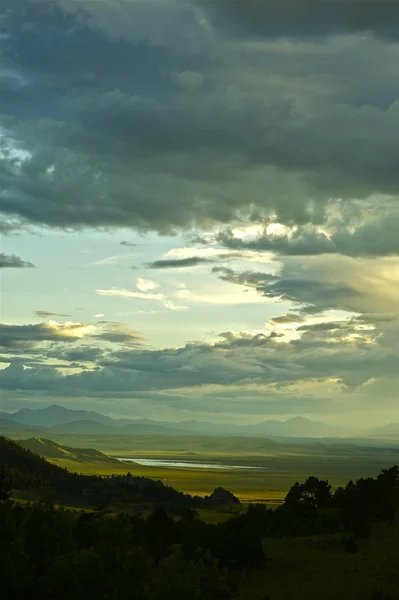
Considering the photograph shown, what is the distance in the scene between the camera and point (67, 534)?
56.7 metres

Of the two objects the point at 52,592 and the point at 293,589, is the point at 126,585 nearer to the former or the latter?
the point at 52,592

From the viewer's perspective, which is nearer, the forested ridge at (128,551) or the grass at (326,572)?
the forested ridge at (128,551)

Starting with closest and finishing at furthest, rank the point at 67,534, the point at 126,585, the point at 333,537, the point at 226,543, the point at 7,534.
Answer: the point at 126,585 < the point at 7,534 < the point at 67,534 < the point at 226,543 < the point at 333,537

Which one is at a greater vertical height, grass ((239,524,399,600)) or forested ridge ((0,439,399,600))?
forested ridge ((0,439,399,600))

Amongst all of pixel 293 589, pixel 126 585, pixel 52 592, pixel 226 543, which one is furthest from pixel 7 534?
pixel 226 543

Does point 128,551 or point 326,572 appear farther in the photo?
point 326,572

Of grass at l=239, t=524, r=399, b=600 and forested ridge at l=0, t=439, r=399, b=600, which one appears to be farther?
grass at l=239, t=524, r=399, b=600

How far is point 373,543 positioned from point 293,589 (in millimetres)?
22714

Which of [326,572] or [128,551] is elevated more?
Result: [128,551]

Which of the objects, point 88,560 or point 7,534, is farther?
point 7,534

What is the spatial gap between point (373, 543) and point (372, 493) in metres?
23.7

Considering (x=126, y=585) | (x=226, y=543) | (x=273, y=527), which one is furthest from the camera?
(x=273, y=527)

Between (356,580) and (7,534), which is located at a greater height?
(7,534)

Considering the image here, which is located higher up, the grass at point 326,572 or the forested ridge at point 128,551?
the forested ridge at point 128,551
